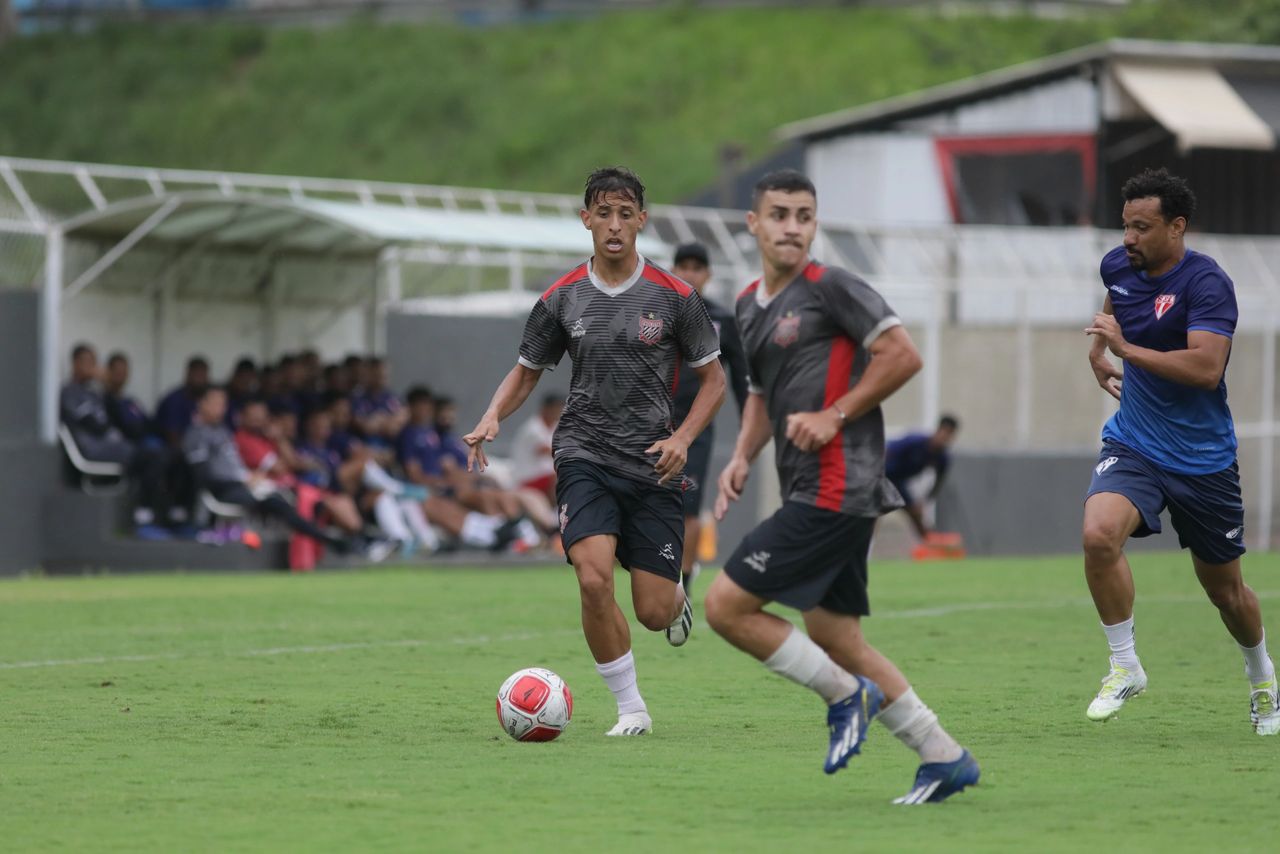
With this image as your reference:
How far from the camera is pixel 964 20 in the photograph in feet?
170

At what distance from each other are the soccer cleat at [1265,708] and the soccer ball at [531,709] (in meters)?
2.97

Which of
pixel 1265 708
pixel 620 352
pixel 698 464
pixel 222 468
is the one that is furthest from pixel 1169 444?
pixel 222 468

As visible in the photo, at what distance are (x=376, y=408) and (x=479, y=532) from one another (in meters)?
1.79

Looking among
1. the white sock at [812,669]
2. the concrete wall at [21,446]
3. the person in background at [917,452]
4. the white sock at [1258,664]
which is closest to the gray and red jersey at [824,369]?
the white sock at [812,669]

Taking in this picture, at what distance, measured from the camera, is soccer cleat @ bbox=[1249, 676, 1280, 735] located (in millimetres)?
8844

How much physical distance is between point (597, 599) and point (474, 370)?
55.8ft

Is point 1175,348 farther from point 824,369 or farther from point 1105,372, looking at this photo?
point 824,369

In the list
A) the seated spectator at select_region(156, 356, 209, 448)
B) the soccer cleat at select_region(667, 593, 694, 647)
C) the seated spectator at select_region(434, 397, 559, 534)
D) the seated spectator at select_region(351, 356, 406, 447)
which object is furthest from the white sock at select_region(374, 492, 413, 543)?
the soccer cleat at select_region(667, 593, 694, 647)

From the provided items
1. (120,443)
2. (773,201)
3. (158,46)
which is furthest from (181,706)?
(158,46)

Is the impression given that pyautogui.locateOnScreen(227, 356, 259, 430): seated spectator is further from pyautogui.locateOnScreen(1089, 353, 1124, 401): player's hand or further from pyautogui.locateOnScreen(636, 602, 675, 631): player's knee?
pyautogui.locateOnScreen(1089, 353, 1124, 401): player's hand

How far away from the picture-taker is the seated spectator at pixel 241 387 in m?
20.4

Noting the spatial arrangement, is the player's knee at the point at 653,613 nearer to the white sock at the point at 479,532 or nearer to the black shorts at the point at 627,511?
the black shorts at the point at 627,511

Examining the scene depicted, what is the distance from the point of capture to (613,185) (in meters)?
8.58

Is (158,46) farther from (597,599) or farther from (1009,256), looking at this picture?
(597,599)
